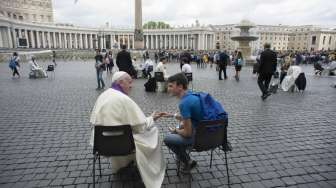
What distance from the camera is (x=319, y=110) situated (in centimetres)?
778

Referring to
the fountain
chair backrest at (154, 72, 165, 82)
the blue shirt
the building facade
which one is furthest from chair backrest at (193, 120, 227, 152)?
the building facade

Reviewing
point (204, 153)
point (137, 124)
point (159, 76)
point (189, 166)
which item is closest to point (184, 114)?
point (137, 124)

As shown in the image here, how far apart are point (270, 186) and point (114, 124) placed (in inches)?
94.4

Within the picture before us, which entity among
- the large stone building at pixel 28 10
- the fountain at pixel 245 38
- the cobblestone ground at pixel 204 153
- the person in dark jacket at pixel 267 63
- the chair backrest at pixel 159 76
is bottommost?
the cobblestone ground at pixel 204 153

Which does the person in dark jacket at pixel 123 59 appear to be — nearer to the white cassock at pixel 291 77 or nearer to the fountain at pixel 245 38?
the white cassock at pixel 291 77

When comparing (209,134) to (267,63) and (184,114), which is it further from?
(267,63)

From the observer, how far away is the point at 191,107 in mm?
3072

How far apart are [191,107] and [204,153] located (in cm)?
177

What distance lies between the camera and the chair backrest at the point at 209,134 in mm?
2969

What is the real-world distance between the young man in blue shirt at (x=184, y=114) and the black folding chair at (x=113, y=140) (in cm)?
72

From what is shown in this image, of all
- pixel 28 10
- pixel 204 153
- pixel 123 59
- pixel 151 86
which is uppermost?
pixel 28 10

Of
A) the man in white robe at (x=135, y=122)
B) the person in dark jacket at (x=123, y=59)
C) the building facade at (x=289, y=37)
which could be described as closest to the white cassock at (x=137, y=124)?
the man in white robe at (x=135, y=122)

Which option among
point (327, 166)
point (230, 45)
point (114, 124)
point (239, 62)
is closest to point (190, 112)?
point (114, 124)

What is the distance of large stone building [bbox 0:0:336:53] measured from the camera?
6688cm
